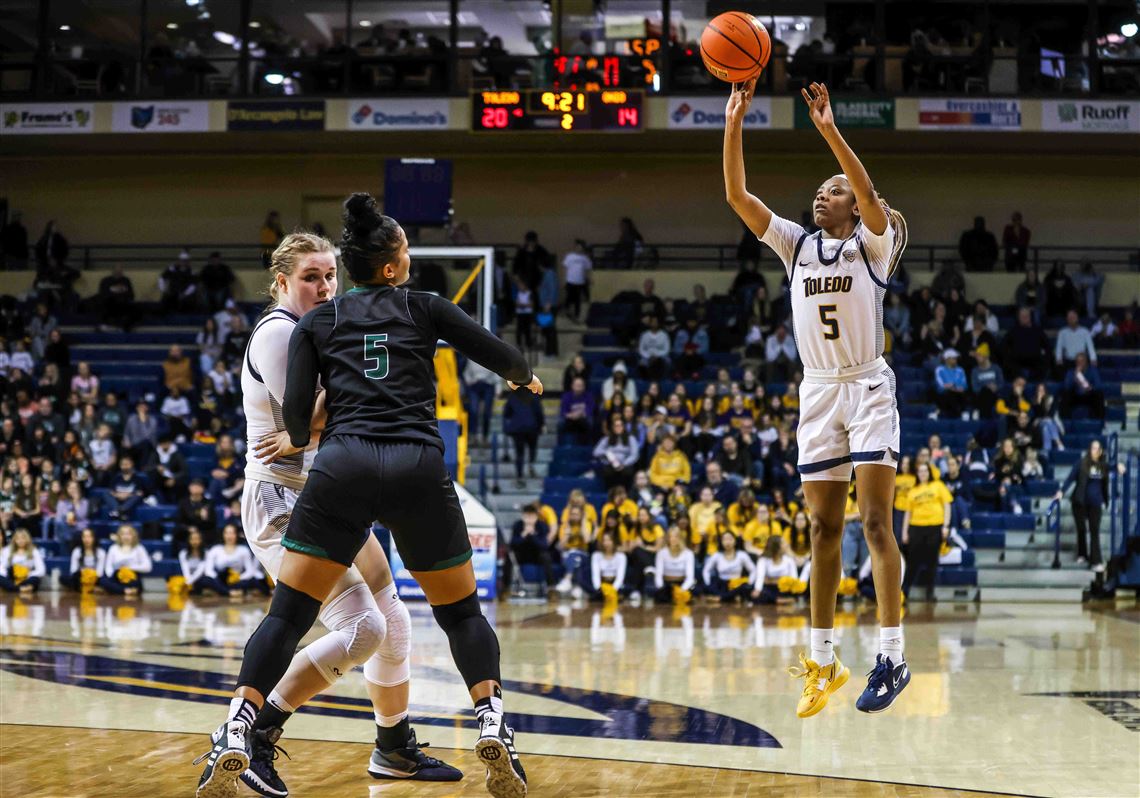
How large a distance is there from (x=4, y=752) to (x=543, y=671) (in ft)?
12.5

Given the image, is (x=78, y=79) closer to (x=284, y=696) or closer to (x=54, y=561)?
(x=54, y=561)

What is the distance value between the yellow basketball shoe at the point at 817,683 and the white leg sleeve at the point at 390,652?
1.78 m

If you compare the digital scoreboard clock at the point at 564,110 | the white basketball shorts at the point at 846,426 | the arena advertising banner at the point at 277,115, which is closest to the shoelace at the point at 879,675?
the white basketball shorts at the point at 846,426

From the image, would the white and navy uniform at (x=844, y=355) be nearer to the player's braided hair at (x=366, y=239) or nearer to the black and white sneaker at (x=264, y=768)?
the player's braided hair at (x=366, y=239)

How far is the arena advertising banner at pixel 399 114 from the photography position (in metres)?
20.6

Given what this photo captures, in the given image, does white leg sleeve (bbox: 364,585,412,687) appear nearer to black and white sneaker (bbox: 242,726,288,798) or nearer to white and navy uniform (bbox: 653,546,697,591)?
black and white sneaker (bbox: 242,726,288,798)

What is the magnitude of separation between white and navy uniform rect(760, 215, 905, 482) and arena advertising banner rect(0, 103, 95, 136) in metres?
18.4

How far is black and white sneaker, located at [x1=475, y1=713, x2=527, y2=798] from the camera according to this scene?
171 inches

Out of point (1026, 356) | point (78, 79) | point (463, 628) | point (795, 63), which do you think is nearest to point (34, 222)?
point (78, 79)

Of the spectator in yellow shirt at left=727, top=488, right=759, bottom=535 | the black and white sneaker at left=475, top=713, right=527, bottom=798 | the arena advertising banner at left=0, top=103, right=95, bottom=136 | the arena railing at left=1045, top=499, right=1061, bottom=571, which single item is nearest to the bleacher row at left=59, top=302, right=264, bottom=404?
the arena advertising banner at left=0, top=103, right=95, bottom=136

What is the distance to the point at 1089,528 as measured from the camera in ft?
50.2

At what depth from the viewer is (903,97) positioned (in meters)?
20.1


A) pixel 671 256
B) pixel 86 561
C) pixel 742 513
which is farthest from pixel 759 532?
pixel 671 256

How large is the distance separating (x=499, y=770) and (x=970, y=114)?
1789 cm
